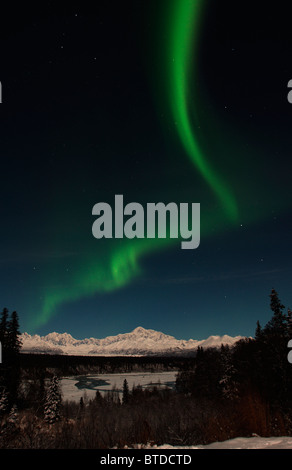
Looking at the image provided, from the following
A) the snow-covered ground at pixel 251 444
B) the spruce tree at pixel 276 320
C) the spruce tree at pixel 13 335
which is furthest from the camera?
the spruce tree at pixel 13 335


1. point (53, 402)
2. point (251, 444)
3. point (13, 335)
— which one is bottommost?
point (53, 402)

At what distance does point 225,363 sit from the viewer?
50.4 metres

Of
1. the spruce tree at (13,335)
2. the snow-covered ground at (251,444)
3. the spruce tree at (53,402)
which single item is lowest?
the spruce tree at (53,402)

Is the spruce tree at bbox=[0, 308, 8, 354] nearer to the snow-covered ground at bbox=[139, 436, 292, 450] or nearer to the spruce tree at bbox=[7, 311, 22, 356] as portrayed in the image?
the spruce tree at bbox=[7, 311, 22, 356]

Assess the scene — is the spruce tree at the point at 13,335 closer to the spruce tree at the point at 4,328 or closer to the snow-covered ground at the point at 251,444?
the spruce tree at the point at 4,328

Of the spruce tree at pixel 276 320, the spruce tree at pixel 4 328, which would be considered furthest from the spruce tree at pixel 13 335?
the spruce tree at pixel 276 320

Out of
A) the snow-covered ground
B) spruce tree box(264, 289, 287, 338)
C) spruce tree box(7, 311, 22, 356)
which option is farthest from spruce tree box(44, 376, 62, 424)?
the snow-covered ground

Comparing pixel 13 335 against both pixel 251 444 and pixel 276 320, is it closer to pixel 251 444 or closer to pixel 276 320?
pixel 276 320

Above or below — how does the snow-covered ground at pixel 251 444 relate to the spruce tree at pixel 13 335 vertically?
above

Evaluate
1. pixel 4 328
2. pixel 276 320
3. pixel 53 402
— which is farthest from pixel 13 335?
pixel 276 320

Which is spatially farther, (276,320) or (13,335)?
(13,335)
